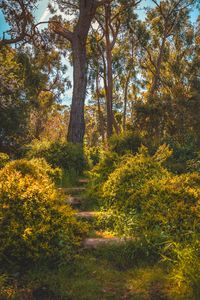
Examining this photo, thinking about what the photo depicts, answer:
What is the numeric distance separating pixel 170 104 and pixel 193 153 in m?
6.94

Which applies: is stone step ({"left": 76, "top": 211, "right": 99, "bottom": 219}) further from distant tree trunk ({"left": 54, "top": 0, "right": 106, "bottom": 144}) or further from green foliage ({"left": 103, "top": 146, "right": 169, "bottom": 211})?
distant tree trunk ({"left": 54, "top": 0, "right": 106, "bottom": 144})

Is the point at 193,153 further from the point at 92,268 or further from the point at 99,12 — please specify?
the point at 99,12

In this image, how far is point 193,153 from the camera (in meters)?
11.1

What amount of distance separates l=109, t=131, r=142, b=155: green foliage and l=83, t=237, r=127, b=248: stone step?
5.66 m

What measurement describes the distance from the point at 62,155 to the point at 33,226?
20.5 ft

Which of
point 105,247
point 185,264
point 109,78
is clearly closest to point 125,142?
point 105,247

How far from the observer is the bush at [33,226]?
4.52 m

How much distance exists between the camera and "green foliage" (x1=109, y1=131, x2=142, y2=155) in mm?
11023

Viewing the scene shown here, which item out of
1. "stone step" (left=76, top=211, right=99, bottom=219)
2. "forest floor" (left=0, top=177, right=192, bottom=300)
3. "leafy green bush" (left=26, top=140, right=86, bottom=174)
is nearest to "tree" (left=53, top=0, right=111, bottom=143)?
"leafy green bush" (left=26, top=140, right=86, bottom=174)

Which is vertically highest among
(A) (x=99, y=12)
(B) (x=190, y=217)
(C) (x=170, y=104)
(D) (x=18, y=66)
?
(A) (x=99, y=12)

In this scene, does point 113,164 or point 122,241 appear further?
point 113,164

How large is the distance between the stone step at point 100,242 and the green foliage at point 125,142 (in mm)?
5660

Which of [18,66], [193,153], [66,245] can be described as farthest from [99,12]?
[66,245]

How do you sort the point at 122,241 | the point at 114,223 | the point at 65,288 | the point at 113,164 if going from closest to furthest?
the point at 65,288
the point at 122,241
the point at 114,223
the point at 113,164
